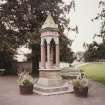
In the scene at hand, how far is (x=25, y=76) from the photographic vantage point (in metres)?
12.9

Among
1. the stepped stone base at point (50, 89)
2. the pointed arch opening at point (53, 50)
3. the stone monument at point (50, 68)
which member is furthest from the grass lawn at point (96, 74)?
the stepped stone base at point (50, 89)

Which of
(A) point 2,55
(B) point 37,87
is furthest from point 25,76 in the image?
(A) point 2,55

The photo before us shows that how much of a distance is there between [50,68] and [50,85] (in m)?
1.49

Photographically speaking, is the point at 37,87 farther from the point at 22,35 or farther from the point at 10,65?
the point at 10,65

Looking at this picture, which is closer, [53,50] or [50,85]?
[50,85]

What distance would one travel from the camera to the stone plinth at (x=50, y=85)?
12939mm

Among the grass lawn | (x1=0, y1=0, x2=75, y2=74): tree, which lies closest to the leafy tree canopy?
(x1=0, y1=0, x2=75, y2=74): tree

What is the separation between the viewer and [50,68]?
14.9 metres

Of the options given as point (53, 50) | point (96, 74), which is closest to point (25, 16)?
point (53, 50)

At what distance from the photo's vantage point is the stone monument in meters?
13.3

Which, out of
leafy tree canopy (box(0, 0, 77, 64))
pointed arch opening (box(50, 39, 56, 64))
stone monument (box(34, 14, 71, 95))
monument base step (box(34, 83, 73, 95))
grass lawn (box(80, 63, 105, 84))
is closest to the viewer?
monument base step (box(34, 83, 73, 95))

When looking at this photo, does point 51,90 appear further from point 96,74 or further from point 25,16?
point 96,74

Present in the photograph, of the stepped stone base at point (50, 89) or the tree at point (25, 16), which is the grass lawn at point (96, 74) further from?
the stepped stone base at point (50, 89)

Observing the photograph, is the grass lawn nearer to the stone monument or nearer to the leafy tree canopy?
the leafy tree canopy
